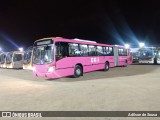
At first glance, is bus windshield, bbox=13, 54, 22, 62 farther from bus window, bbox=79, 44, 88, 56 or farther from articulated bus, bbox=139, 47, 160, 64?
articulated bus, bbox=139, 47, 160, 64

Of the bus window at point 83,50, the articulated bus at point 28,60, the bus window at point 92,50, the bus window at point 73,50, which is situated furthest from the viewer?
the articulated bus at point 28,60

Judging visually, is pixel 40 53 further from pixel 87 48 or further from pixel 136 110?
pixel 136 110

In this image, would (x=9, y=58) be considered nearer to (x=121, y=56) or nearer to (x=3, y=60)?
(x=3, y=60)

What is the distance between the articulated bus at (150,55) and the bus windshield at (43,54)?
68.1 ft

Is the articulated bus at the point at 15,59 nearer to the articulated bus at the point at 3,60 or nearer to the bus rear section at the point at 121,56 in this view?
the articulated bus at the point at 3,60

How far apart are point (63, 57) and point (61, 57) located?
0.22 metres

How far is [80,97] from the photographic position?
761 cm

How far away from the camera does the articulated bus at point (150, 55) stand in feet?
93.7

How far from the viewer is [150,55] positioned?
31891 mm

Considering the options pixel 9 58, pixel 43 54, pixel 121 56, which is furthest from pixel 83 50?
pixel 9 58

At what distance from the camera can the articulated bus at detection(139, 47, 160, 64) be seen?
28.6m

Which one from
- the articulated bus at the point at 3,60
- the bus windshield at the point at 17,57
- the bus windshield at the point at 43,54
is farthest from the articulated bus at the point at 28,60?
the bus windshield at the point at 43,54

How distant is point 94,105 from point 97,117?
3.75 feet

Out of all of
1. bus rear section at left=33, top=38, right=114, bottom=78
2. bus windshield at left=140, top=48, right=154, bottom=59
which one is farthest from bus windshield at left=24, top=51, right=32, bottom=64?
bus windshield at left=140, top=48, right=154, bottom=59
